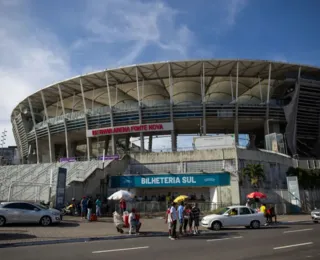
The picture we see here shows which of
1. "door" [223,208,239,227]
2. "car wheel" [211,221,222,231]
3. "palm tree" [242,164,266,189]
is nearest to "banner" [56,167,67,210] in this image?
"car wheel" [211,221,222,231]

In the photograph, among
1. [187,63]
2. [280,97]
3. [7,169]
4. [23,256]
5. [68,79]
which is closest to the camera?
[23,256]

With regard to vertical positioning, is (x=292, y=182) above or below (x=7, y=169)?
below

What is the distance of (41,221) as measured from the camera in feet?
55.8

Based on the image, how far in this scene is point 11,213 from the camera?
1634 centimetres

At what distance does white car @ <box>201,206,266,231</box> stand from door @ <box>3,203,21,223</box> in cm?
1009

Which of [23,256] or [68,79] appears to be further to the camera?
[68,79]

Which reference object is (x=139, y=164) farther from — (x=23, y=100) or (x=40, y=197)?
(x=23, y=100)

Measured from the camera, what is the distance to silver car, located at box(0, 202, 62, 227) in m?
16.3

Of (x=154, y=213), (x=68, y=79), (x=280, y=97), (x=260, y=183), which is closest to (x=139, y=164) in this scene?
(x=154, y=213)

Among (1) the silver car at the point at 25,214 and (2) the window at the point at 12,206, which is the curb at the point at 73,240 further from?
(2) the window at the point at 12,206

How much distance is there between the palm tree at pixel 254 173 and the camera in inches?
1182

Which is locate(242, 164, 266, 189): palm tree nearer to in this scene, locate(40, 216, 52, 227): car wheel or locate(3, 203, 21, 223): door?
locate(40, 216, 52, 227): car wheel

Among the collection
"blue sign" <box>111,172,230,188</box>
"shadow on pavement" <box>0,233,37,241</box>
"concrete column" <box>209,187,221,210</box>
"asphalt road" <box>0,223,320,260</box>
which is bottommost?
"asphalt road" <box>0,223,320,260</box>

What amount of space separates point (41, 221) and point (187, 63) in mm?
34276
